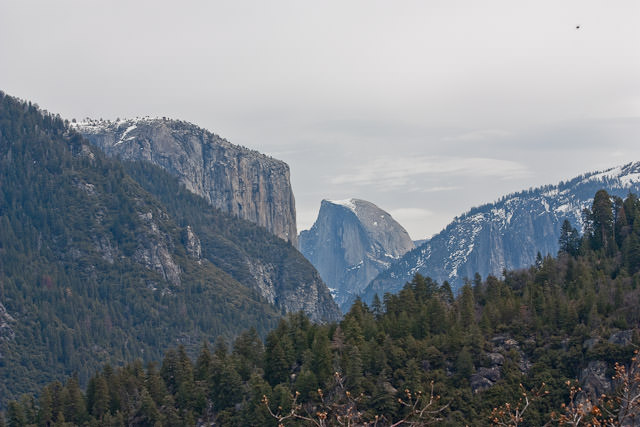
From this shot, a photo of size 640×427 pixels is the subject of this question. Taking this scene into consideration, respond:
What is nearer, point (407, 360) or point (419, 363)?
point (419, 363)

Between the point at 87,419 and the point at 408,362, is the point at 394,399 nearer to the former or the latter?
the point at 408,362

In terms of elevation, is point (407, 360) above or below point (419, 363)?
above

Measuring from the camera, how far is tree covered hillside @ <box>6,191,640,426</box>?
404 feet

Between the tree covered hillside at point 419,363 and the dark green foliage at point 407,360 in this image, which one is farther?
the dark green foliage at point 407,360

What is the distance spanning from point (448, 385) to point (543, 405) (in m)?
15.9

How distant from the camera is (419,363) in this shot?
5290 inches

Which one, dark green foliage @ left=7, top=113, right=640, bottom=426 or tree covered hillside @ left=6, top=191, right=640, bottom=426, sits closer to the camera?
tree covered hillside @ left=6, top=191, right=640, bottom=426

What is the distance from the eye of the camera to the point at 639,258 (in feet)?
516

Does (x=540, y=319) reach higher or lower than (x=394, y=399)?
higher

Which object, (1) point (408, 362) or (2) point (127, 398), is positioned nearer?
(1) point (408, 362)

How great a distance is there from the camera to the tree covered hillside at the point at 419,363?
123m

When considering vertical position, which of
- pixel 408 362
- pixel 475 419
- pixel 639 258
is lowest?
pixel 475 419

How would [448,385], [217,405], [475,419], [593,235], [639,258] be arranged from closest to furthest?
1. [475,419]
2. [448,385]
3. [217,405]
4. [639,258]
5. [593,235]

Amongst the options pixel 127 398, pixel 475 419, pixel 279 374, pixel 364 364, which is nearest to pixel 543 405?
pixel 475 419
